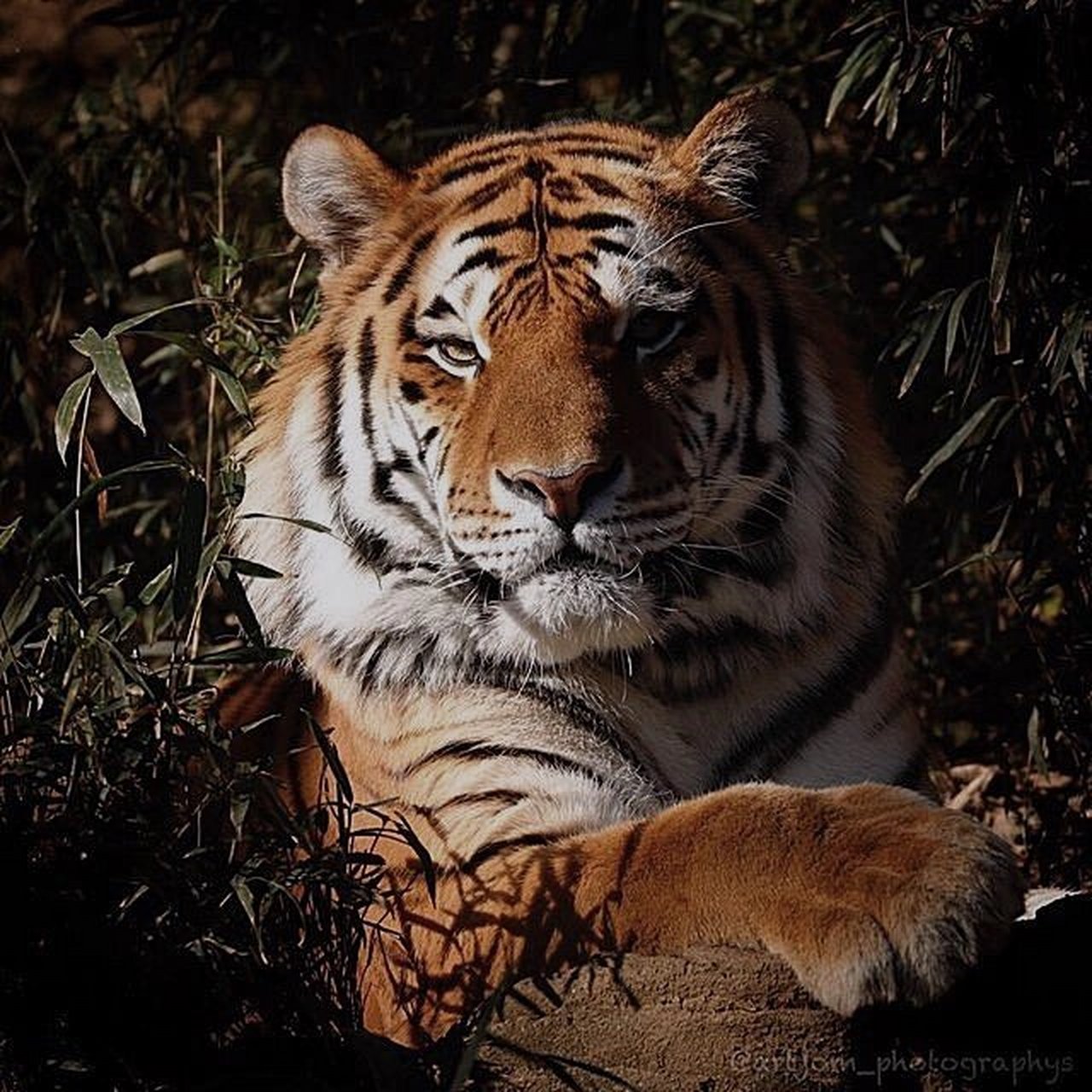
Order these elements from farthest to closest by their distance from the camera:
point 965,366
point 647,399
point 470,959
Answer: point 965,366
point 647,399
point 470,959

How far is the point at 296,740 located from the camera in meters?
2.62

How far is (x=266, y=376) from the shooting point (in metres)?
3.20

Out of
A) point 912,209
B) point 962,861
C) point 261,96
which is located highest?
point 261,96

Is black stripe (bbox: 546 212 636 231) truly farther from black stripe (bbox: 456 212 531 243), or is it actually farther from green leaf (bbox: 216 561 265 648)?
green leaf (bbox: 216 561 265 648)

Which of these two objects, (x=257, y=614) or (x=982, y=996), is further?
(x=257, y=614)

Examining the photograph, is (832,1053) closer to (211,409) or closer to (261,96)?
(211,409)

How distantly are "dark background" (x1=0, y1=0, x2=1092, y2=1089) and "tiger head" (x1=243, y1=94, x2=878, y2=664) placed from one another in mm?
172

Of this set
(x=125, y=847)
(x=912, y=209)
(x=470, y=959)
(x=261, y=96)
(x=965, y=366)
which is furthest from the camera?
(x=261, y=96)

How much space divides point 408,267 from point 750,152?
0.47 meters

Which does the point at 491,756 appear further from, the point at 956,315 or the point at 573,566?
the point at 956,315

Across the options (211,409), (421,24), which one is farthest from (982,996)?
(421,24)

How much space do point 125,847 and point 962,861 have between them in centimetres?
82

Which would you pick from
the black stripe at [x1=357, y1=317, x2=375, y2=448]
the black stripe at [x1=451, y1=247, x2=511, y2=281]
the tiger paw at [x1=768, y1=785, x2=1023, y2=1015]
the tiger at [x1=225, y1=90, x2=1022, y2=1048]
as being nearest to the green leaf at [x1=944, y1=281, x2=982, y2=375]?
the tiger at [x1=225, y1=90, x2=1022, y2=1048]

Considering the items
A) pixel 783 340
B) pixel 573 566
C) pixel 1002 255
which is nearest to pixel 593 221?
pixel 783 340
